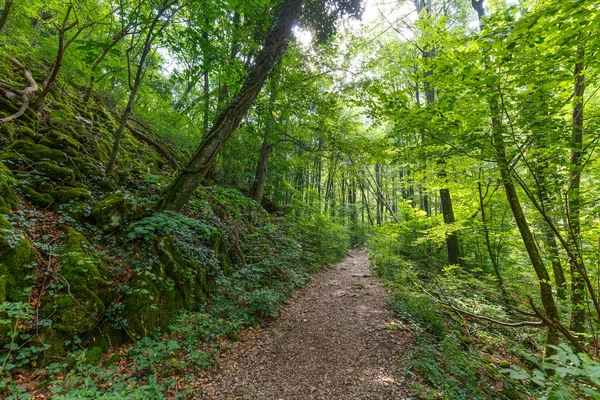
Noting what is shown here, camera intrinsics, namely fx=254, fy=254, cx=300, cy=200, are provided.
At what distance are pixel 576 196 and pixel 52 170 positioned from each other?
321 inches

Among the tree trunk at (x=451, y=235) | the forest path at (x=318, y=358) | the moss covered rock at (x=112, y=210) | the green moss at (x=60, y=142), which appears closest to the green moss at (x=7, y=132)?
the green moss at (x=60, y=142)

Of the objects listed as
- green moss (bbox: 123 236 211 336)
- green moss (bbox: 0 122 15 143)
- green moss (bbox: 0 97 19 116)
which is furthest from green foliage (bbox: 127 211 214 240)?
green moss (bbox: 0 97 19 116)

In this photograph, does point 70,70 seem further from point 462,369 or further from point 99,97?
point 462,369

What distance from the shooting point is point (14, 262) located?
289 centimetres

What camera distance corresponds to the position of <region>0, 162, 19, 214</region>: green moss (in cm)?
330

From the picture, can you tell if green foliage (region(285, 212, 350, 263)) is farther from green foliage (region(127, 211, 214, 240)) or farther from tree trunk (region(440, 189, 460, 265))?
green foliage (region(127, 211, 214, 240))

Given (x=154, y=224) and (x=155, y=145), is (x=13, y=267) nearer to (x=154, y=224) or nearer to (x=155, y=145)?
(x=154, y=224)

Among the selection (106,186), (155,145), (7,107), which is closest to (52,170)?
(106,186)

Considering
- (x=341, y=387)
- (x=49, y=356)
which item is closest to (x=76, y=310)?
(x=49, y=356)

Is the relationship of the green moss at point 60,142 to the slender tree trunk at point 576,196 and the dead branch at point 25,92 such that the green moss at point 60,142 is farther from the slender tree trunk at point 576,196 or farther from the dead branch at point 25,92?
the slender tree trunk at point 576,196

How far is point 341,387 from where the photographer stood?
3.40 metres

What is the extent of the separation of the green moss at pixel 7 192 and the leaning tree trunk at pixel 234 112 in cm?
202

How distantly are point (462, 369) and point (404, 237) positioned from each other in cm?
898

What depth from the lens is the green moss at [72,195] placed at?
416cm
